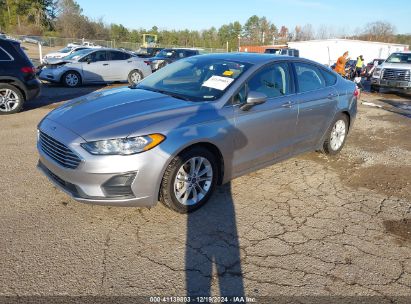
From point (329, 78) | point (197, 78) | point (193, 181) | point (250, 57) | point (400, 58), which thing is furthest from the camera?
point (400, 58)

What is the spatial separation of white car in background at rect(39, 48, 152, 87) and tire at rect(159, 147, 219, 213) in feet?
34.9

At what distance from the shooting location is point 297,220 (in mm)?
3898

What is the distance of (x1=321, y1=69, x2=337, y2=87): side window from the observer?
5.57 meters

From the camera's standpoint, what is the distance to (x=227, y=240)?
11.3 feet

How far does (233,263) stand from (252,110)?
73.2 inches

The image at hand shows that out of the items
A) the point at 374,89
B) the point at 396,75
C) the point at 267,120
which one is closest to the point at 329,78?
the point at 267,120

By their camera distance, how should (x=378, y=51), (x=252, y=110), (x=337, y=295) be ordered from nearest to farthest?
(x=337, y=295) < (x=252, y=110) < (x=378, y=51)

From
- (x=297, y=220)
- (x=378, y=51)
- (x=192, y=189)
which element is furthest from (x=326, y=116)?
(x=378, y=51)

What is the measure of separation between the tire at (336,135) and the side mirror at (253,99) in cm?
204

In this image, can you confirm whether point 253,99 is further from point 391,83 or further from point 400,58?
point 400,58

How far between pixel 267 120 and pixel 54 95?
365 inches

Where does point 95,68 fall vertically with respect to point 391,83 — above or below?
above

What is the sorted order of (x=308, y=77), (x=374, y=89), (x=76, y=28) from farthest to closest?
(x=76, y=28), (x=374, y=89), (x=308, y=77)

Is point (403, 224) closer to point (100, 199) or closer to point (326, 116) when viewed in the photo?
point (326, 116)
